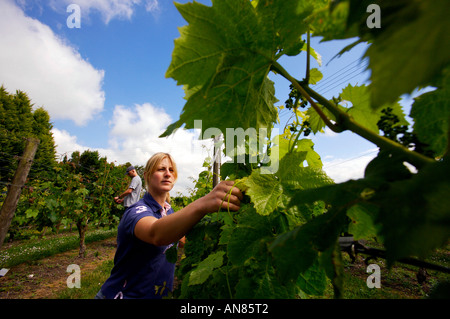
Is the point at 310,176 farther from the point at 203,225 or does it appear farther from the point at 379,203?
the point at 203,225

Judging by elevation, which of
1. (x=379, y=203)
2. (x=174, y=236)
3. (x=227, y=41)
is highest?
(x=227, y=41)

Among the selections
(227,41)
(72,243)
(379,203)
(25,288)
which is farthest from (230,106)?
(72,243)

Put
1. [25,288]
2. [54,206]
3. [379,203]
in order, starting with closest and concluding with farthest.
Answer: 1. [379,203]
2. [25,288]
3. [54,206]

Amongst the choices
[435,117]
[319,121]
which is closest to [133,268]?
[319,121]

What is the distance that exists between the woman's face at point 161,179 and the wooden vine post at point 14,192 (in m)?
5.91

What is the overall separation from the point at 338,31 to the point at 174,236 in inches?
55.7

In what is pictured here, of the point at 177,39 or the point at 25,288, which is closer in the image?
the point at 177,39

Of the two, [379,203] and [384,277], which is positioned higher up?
[379,203]

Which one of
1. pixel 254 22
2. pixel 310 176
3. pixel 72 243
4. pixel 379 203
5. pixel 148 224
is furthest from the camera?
pixel 72 243

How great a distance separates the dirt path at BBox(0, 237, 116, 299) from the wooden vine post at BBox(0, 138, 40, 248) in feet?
4.14

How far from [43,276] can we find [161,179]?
6949mm

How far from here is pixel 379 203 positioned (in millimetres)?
364

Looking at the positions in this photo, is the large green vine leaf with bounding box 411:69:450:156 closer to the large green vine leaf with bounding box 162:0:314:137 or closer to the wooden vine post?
the large green vine leaf with bounding box 162:0:314:137

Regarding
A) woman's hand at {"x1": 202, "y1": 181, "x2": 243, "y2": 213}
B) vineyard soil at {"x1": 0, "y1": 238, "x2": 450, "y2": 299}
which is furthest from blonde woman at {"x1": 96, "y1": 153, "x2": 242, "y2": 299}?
vineyard soil at {"x1": 0, "y1": 238, "x2": 450, "y2": 299}
